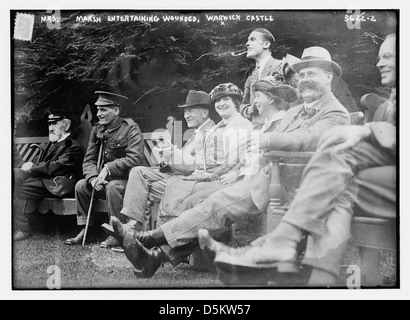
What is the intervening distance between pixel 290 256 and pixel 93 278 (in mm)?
1757

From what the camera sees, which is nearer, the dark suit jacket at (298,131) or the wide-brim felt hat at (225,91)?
the dark suit jacket at (298,131)

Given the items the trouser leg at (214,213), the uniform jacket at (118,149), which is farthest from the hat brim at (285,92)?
the uniform jacket at (118,149)

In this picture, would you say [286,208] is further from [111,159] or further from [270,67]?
[111,159]

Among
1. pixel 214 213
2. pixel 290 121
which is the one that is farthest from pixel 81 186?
pixel 290 121

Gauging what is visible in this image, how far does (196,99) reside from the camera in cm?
443

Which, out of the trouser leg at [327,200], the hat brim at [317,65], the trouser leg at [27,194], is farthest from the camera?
the trouser leg at [27,194]

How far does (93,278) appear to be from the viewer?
4480mm

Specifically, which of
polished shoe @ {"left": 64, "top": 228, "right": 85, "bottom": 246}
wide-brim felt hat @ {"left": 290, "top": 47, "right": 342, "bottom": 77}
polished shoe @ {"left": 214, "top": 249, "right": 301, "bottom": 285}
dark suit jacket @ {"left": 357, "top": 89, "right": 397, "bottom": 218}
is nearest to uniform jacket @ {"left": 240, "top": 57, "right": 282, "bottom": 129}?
wide-brim felt hat @ {"left": 290, "top": 47, "right": 342, "bottom": 77}

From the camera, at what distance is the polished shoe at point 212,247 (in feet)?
14.3

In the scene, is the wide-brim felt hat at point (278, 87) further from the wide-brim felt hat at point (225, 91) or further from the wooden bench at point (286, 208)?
the wooden bench at point (286, 208)

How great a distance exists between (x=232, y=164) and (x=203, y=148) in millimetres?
294
